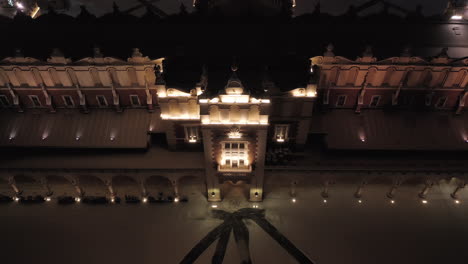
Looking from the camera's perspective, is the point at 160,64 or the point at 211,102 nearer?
the point at 211,102

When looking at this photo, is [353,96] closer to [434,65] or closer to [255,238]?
[434,65]

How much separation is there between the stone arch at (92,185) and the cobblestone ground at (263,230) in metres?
2.28

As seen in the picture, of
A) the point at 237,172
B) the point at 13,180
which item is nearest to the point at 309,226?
the point at 237,172

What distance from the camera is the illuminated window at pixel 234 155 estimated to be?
158 ft

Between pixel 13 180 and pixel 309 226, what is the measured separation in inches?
1687

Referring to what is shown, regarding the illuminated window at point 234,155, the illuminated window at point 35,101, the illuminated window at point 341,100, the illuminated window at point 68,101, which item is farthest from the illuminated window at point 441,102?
the illuminated window at point 35,101

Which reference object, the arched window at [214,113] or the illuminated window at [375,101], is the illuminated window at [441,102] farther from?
the arched window at [214,113]

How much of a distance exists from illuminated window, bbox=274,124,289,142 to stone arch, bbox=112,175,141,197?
21865 mm

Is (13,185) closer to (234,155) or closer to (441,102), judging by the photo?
(234,155)

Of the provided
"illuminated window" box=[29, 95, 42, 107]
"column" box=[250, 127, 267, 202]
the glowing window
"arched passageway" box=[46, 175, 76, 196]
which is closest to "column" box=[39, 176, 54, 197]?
"arched passageway" box=[46, 175, 76, 196]

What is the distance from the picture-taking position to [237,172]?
49656 mm

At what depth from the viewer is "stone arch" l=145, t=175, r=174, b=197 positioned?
2170 inches

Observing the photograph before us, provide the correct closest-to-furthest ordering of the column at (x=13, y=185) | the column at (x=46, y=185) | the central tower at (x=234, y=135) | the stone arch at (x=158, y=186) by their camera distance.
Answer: the central tower at (x=234, y=135) → the column at (x=13, y=185) → the column at (x=46, y=185) → the stone arch at (x=158, y=186)

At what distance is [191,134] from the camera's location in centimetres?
5275
